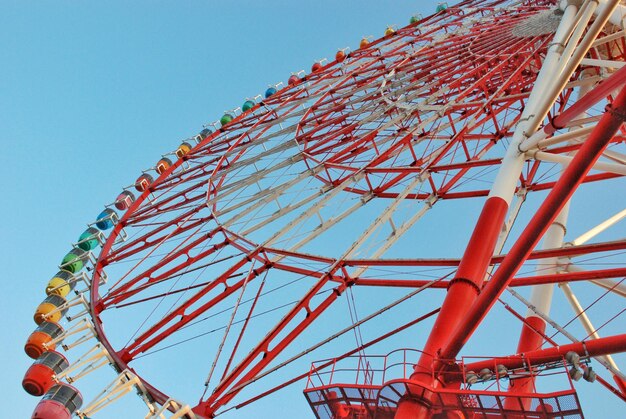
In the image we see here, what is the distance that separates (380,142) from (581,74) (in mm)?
5560

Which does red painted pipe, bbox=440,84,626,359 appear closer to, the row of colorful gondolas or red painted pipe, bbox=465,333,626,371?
red painted pipe, bbox=465,333,626,371

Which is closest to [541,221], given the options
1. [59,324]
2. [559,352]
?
[559,352]

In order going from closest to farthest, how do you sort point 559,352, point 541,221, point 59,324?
1. point 541,221
2. point 559,352
3. point 59,324

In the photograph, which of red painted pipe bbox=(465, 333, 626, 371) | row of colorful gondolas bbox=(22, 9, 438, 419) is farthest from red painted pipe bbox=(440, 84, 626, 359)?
row of colorful gondolas bbox=(22, 9, 438, 419)

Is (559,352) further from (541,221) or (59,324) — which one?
(59,324)

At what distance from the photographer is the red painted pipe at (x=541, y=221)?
743 cm

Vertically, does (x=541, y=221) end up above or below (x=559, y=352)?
above

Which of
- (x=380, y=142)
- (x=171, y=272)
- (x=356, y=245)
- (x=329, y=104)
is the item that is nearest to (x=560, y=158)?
(x=356, y=245)

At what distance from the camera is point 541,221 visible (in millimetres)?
7730

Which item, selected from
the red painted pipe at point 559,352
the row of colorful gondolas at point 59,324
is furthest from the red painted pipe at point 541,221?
the row of colorful gondolas at point 59,324

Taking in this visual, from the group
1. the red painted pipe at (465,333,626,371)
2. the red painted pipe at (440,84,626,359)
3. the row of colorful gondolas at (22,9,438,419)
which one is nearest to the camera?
the red painted pipe at (440,84,626,359)

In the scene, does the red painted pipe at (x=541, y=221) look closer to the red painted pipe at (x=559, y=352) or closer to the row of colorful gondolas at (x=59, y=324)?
the red painted pipe at (x=559, y=352)

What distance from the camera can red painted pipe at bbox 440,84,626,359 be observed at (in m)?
7.43

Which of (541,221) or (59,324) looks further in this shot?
(59,324)
